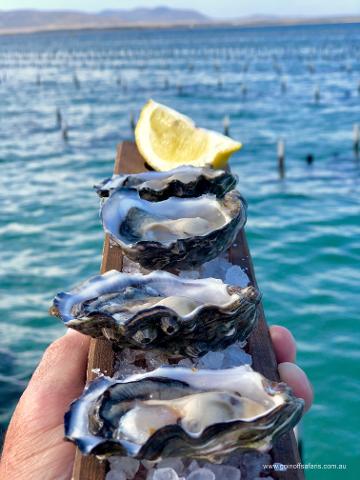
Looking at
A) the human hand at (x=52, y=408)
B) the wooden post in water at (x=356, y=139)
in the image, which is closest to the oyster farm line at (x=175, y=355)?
the human hand at (x=52, y=408)

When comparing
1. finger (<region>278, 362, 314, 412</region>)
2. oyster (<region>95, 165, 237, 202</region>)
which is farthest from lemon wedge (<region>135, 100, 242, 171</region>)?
finger (<region>278, 362, 314, 412</region>)

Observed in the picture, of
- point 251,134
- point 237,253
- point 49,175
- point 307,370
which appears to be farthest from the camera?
point 251,134

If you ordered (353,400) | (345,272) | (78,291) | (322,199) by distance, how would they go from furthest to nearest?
(322,199)
(345,272)
(353,400)
(78,291)

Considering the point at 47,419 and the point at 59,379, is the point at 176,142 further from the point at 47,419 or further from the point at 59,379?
the point at 47,419

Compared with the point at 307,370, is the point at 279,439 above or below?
above

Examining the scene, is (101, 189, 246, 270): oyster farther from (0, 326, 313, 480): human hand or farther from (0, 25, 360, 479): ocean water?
(0, 25, 360, 479): ocean water

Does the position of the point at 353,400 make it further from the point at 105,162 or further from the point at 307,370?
the point at 105,162

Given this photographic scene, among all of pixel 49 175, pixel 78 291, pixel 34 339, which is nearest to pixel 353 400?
pixel 34 339
